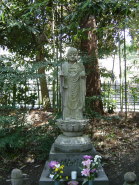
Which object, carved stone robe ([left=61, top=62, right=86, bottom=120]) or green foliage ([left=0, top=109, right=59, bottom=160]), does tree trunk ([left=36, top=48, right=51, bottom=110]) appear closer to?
green foliage ([left=0, top=109, right=59, bottom=160])

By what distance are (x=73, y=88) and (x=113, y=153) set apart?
2.33 m

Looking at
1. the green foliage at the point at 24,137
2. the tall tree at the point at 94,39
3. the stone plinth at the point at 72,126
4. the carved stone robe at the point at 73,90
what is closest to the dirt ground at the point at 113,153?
the green foliage at the point at 24,137

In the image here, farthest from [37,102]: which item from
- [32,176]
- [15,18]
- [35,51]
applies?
[32,176]

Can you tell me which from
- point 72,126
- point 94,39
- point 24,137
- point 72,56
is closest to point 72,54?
point 72,56

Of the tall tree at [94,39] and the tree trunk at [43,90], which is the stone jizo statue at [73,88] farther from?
the tree trunk at [43,90]

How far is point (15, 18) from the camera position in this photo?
6.50 m

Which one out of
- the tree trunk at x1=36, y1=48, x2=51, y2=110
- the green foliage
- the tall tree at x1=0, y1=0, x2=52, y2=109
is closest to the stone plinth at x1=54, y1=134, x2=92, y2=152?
the green foliage

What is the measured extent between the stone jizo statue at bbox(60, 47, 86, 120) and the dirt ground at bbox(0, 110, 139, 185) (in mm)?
1190

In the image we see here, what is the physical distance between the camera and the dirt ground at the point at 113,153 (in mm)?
4895

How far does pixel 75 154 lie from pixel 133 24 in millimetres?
3116

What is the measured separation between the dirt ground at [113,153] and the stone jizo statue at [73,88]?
1190mm

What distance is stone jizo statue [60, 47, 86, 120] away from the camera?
4.50 meters

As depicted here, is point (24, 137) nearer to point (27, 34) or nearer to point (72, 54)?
point (72, 54)

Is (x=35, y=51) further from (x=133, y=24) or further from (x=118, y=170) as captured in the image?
(x=118, y=170)
